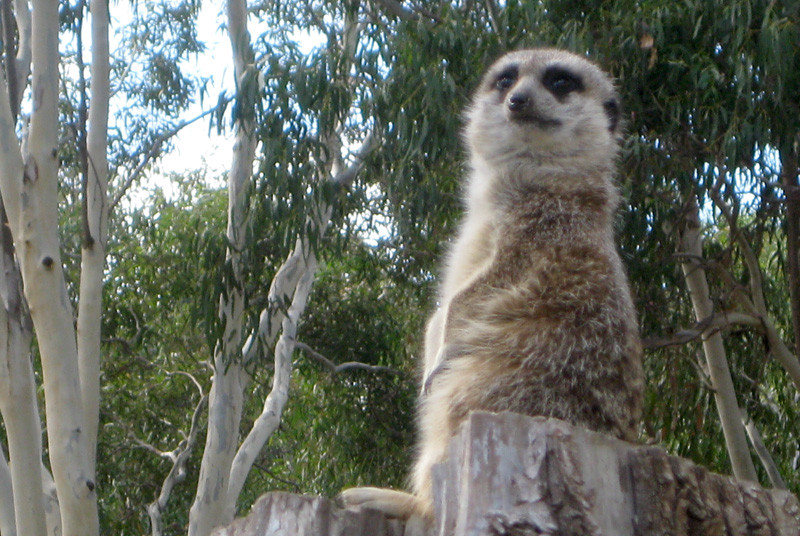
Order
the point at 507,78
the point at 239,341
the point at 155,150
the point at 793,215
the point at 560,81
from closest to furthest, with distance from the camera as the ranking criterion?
1. the point at 560,81
2. the point at 507,78
3. the point at 793,215
4. the point at 239,341
5. the point at 155,150

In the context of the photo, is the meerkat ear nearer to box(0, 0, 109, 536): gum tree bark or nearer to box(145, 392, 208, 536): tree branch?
box(0, 0, 109, 536): gum tree bark

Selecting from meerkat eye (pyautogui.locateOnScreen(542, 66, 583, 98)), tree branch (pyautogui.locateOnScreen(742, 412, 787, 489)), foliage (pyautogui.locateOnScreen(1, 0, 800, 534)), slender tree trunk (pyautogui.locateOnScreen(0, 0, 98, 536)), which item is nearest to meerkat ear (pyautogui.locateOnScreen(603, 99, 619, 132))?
meerkat eye (pyautogui.locateOnScreen(542, 66, 583, 98))

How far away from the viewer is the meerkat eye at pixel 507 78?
3.16 metres

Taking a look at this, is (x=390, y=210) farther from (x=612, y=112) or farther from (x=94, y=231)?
(x=612, y=112)

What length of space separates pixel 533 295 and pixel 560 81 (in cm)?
104

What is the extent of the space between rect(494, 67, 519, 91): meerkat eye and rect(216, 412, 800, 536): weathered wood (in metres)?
1.74

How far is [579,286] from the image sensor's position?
2.28 m

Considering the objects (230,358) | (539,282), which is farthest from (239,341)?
(539,282)

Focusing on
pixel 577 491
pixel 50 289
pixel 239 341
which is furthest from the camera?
pixel 239 341

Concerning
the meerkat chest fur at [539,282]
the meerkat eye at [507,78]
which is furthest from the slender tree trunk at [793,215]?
the meerkat chest fur at [539,282]

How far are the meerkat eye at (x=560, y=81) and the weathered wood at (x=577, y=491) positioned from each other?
160 centimetres

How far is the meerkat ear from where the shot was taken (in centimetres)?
317

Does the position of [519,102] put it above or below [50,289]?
below

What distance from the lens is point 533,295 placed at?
2.29m
